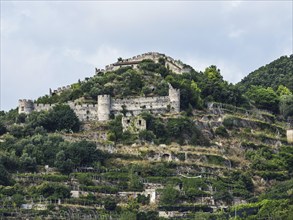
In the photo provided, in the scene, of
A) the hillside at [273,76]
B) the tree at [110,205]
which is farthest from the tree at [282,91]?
the tree at [110,205]

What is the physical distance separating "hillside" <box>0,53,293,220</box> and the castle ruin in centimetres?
9

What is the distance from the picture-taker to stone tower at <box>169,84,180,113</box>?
82.6 m

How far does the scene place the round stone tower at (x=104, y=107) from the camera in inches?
3255

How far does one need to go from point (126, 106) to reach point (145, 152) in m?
8.31

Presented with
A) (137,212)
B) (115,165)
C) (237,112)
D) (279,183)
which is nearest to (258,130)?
(237,112)

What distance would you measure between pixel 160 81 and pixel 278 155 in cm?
1490

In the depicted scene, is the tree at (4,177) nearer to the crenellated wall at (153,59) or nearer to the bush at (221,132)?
the bush at (221,132)

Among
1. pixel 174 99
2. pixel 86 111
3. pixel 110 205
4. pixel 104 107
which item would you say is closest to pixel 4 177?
pixel 110 205

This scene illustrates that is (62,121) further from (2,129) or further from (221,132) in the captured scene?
(221,132)

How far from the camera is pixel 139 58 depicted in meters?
98.6

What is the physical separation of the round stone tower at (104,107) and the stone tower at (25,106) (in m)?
6.98

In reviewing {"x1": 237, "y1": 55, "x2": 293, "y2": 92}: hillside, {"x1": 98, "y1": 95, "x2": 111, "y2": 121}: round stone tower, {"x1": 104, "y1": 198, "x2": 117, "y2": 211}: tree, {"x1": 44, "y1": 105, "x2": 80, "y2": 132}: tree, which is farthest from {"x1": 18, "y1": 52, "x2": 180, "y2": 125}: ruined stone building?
{"x1": 237, "y1": 55, "x2": 293, "y2": 92}: hillside

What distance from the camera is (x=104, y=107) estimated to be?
8312 centimetres

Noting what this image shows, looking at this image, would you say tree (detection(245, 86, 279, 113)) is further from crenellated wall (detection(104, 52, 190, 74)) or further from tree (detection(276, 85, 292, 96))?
crenellated wall (detection(104, 52, 190, 74))
